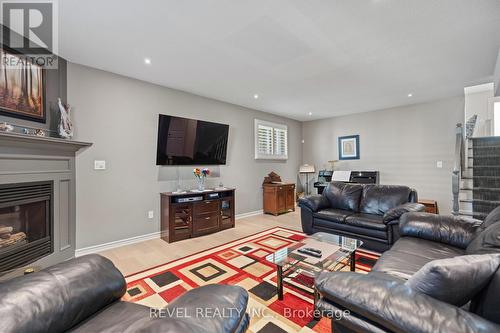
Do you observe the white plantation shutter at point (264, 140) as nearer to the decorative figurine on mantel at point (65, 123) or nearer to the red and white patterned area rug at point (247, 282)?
the red and white patterned area rug at point (247, 282)

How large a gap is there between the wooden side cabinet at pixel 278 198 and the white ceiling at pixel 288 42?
2361 mm

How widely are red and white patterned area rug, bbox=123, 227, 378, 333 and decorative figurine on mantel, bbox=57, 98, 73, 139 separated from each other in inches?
75.2

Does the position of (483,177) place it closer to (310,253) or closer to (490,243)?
(490,243)

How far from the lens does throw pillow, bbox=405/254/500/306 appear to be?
94 cm

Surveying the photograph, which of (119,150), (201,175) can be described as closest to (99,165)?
(119,150)

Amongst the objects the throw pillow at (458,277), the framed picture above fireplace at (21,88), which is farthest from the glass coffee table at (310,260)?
the framed picture above fireplace at (21,88)

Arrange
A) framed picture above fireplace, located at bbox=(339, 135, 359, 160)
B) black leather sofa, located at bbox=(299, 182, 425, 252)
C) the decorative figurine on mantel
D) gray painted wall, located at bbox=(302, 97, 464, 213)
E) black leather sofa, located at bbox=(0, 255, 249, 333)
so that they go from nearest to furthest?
black leather sofa, located at bbox=(0, 255, 249, 333) → the decorative figurine on mantel → black leather sofa, located at bbox=(299, 182, 425, 252) → gray painted wall, located at bbox=(302, 97, 464, 213) → framed picture above fireplace, located at bbox=(339, 135, 359, 160)

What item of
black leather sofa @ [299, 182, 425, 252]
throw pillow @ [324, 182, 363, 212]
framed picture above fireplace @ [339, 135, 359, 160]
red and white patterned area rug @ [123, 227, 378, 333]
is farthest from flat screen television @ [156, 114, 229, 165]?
framed picture above fireplace @ [339, 135, 359, 160]

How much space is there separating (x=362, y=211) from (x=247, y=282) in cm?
227

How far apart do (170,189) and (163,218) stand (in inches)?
20.5

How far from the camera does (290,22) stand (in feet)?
7.06

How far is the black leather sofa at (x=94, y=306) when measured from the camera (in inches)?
31.8

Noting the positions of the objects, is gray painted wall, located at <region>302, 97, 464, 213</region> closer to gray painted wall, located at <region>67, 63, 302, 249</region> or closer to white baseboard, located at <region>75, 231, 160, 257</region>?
gray painted wall, located at <region>67, 63, 302, 249</region>

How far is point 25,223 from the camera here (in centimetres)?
243
